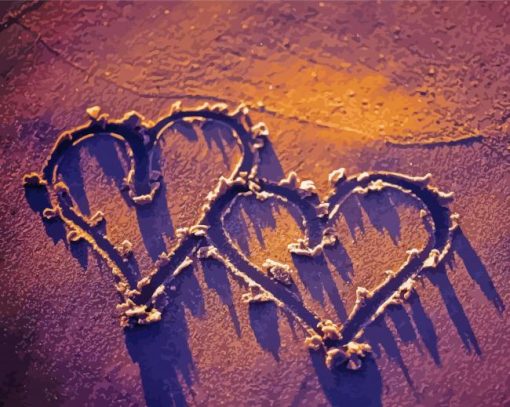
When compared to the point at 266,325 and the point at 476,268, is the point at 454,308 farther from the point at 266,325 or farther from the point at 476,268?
the point at 266,325

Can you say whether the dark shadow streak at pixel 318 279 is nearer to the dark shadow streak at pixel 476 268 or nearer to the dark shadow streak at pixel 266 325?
the dark shadow streak at pixel 266 325

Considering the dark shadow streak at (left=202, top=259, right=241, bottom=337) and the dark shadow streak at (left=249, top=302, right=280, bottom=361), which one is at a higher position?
the dark shadow streak at (left=202, top=259, right=241, bottom=337)

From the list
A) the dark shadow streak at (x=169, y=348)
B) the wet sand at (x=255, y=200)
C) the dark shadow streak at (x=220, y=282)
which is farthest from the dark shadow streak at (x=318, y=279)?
the dark shadow streak at (x=169, y=348)

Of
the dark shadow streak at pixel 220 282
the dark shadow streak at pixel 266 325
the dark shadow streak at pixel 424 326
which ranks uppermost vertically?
the dark shadow streak at pixel 220 282

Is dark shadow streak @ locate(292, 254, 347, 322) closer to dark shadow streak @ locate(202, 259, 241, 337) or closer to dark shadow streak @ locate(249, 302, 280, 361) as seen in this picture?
dark shadow streak @ locate(249, 302, 280, 361)

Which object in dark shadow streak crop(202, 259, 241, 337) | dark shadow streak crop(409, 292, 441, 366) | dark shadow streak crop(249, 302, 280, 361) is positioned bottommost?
dark shadow streak crop(409, 292, 441, 366)

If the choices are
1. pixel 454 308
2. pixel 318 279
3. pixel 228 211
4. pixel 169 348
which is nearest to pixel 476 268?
pixel 454 308

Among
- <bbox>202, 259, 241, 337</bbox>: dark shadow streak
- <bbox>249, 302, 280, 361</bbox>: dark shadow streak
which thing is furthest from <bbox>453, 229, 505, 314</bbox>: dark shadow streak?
<bbox>202, 259, 241, 337</bbox>: dark shadow streak

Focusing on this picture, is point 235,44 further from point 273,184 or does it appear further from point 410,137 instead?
point 410,137
